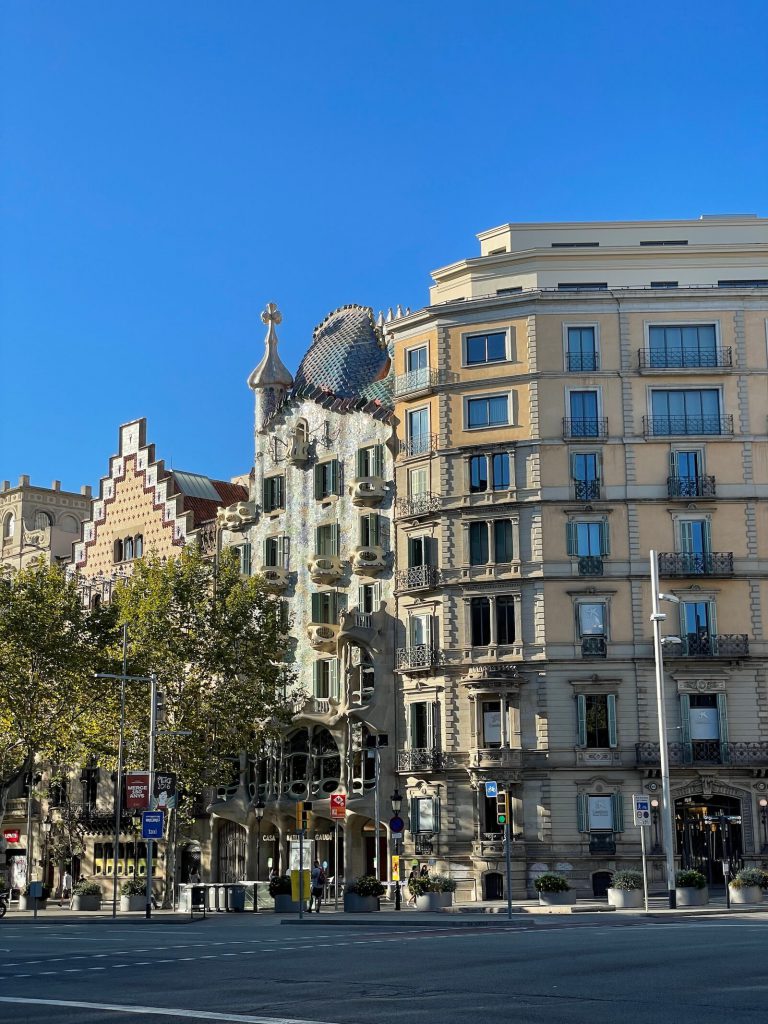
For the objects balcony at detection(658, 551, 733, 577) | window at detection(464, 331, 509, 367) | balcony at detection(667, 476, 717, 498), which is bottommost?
balcony at detection(658, 551, 733, 577)

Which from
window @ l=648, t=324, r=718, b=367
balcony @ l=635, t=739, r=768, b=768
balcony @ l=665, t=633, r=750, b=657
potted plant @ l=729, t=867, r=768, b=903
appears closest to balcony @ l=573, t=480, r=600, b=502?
window @ l=648, t=324, r=718, b=367

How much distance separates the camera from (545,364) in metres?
59.1

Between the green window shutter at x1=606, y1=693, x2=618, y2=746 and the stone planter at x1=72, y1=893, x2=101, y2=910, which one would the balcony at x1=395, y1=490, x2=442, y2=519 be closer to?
the green window shutter at x1=606, y1=693, x2=618, y2=746

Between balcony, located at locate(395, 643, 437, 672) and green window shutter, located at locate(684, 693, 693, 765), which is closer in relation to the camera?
green window shutter, located at locate(684, 693, 693, 765)

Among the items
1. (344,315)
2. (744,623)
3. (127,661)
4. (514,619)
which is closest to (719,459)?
(744,623)

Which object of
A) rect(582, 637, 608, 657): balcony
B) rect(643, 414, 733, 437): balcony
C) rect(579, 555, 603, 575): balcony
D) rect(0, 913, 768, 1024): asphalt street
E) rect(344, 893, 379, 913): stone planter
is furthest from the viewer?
rect(643, 414, 733, 437): balcony

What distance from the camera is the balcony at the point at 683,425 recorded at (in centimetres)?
5812

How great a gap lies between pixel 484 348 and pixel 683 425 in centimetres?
884

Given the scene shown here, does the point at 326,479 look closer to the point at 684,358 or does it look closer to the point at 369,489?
the point at 369,489

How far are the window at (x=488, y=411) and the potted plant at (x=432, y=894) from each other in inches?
807

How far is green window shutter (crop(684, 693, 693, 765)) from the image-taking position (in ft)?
181

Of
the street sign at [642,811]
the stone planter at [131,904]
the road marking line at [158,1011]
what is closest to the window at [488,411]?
the street sign at [642,811]

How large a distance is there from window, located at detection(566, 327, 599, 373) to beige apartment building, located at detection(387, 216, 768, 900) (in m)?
0.08

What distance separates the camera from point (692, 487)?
57.4 m
